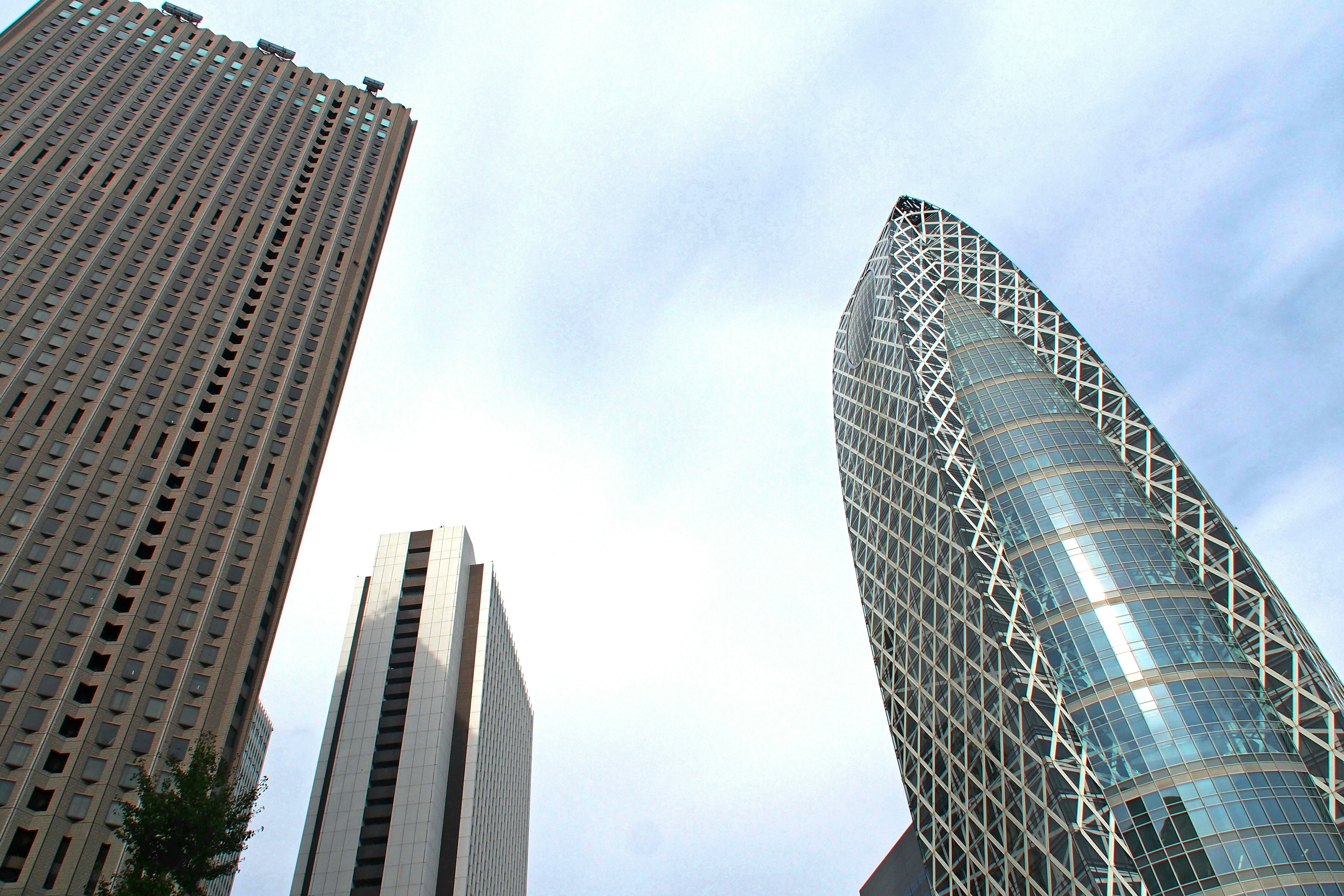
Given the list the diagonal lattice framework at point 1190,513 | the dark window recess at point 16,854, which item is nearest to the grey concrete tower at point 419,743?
the dark window recess at point 16,854

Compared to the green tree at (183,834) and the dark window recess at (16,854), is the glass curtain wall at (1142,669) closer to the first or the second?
the green tree at (183,834)

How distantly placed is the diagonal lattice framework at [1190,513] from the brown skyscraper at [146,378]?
69.7 metres

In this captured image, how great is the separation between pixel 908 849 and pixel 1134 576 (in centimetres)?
4537

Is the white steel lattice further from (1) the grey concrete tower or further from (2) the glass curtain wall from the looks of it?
(1) the grey concrete tower

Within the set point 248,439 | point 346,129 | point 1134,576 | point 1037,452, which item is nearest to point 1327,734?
point 1134,576

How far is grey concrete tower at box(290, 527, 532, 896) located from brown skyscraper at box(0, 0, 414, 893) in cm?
2528

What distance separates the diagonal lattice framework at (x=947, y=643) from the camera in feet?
219

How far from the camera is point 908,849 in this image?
9962 cm

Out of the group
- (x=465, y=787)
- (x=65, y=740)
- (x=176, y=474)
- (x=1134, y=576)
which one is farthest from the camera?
(x=465, y=787)

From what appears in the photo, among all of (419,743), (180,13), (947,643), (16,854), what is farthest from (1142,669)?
(180,13)

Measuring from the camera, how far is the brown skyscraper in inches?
2076

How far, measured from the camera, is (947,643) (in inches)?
3406

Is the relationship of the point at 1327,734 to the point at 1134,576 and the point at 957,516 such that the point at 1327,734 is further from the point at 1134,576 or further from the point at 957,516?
the point at 957,516

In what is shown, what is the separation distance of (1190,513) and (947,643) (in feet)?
78.6
